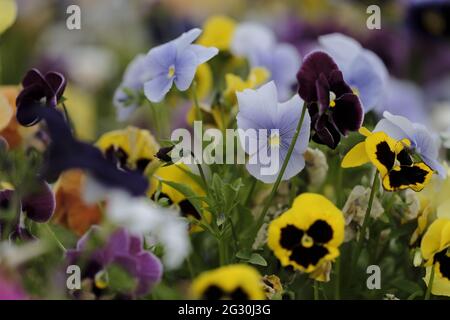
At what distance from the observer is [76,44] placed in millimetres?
1851

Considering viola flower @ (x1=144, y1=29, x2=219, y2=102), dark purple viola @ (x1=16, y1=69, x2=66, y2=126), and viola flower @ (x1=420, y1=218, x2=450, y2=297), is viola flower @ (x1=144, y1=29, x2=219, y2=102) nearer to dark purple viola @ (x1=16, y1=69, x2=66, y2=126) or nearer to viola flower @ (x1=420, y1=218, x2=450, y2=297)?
dark purple viola @ (x1=16, y1=69, x2=66, y2=126)

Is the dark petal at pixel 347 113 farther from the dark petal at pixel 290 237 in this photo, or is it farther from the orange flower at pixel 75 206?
the orange flower at pixel 75 206

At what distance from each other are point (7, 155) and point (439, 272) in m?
0.32

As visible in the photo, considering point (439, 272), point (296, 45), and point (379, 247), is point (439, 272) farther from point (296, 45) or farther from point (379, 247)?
point (296, 45)

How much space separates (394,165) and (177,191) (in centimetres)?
17

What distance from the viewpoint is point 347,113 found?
0.66 m

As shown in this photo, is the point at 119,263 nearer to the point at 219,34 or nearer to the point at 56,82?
the point at 56,82

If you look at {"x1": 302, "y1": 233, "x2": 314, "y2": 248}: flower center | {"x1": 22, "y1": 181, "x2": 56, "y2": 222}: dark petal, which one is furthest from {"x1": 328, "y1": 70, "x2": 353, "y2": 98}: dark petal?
{"x1": 22, "y1": 181, "x2": 56, "y2": 222}: dark petal

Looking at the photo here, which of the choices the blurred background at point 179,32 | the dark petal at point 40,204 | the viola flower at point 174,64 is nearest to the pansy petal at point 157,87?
the viola flower at point 174,64

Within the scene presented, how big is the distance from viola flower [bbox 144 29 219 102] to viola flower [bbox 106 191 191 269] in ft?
0.30

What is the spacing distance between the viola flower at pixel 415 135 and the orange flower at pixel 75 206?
Result: 0.26 metres

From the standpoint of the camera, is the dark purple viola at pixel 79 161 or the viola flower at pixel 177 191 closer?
the dark purple viola at pixel 79 161

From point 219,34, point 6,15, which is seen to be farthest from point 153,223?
point 219,34

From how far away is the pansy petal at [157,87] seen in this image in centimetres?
70
